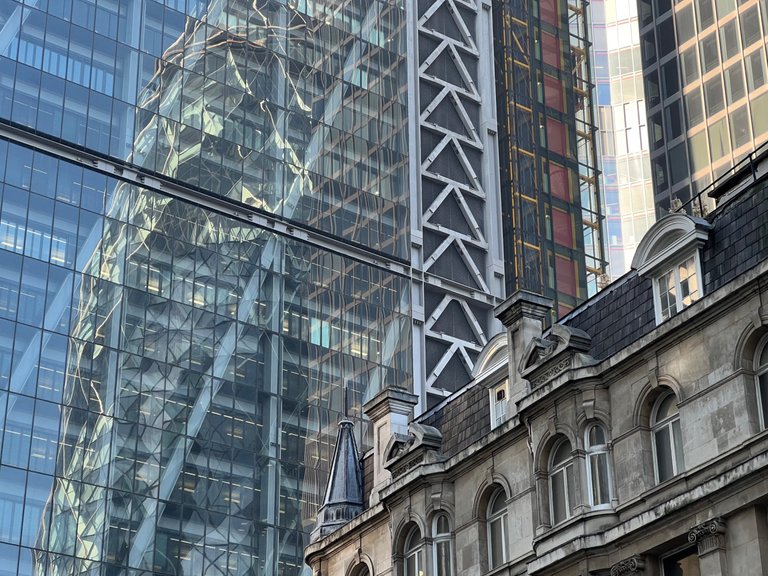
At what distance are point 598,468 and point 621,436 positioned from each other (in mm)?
1016

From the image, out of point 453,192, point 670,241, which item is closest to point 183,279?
point 453,192

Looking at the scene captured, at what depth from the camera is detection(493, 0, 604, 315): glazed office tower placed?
113625mm

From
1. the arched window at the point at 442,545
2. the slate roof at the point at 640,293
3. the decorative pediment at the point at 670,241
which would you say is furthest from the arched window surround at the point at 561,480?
the arched window at the point at 442,545

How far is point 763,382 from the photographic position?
1254 inches

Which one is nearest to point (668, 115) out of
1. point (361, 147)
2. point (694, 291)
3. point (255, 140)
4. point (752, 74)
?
point (752, 74)

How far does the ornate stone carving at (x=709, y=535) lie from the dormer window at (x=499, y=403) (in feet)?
31.6

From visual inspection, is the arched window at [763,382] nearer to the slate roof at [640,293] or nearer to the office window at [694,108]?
the slate roof at [640,293]

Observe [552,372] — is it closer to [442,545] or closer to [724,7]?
[442,545]

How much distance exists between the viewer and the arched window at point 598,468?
35219 mm

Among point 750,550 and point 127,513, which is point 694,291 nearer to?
point 750,550

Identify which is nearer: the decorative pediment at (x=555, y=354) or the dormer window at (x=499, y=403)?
the decorative pediment at (x=555, y=354)

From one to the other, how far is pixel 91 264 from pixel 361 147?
24.6m

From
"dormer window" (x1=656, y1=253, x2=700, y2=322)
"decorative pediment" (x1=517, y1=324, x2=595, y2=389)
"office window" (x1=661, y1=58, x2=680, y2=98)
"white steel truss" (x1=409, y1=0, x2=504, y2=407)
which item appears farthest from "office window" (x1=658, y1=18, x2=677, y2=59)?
"dormer window" (x1=656, y1=253, x2=700, y2=322)

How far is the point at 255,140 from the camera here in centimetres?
9619
